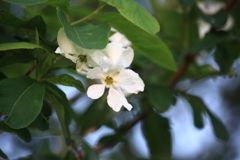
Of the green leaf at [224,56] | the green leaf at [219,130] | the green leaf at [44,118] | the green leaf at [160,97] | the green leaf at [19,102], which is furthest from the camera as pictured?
the green leaf at [224,56]

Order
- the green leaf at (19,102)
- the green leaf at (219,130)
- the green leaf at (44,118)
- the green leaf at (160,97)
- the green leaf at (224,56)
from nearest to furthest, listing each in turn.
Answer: the green leaf at (19,102) < the green leaf at (44,118) < the green leaf at (160,97) < the green leaf at (219,130) < the green leaf at (224,56)

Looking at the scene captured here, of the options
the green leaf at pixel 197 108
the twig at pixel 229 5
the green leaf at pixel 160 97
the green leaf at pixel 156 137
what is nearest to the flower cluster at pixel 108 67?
the green leaf at pixel 160 97

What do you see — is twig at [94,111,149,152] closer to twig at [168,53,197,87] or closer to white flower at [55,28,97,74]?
twig at [168,53,197,87]

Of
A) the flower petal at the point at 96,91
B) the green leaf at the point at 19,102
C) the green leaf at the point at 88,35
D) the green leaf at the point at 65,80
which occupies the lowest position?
the green leaf at the point at 19,102

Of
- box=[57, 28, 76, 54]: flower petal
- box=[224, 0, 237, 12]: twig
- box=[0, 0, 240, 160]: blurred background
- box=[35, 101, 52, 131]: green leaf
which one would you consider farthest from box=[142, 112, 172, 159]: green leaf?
box=[57, 28, 76, 54]: flower petal

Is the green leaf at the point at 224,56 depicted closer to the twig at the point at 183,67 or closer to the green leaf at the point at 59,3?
the twig at the point at 183,67

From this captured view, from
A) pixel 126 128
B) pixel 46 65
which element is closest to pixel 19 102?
pixel 46 65

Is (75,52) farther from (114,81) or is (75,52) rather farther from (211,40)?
(211,40)
